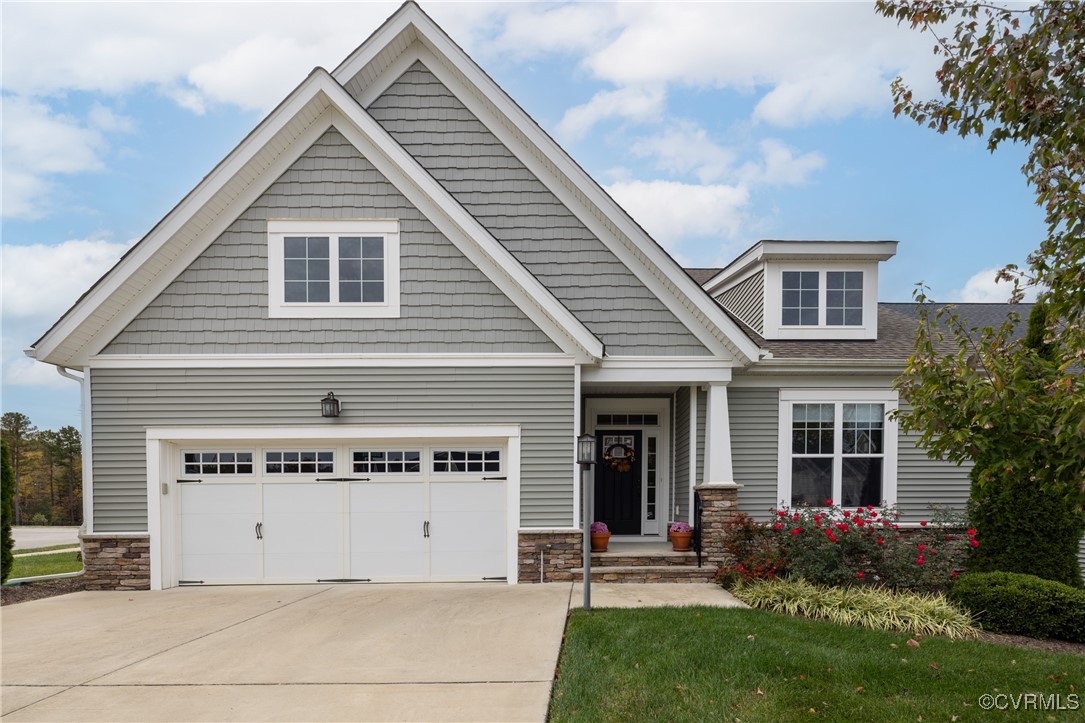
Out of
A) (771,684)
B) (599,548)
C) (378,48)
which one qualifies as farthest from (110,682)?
(378,48)

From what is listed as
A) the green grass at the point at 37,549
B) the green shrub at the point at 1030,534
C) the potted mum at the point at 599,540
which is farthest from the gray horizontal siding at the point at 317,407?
the green grass at the point at 37,549

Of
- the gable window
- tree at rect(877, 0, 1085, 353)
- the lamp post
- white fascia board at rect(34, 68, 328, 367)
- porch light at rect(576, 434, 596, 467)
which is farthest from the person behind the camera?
the gable window

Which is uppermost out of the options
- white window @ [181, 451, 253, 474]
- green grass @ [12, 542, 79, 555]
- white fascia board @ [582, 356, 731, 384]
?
white fascia board @ [582, 356, 731, 384]

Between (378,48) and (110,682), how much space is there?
878 cm

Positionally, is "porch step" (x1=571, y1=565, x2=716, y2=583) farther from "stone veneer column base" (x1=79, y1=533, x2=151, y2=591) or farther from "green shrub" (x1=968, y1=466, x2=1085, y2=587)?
"stone veneer column base" (x1=79, y1=533, x2=151, y2=591)

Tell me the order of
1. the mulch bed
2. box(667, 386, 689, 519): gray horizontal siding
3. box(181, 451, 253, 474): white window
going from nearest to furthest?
the mulch bed, box(181, 451, 253, 474): white window, box(667, 386, 689, 519): gray horizontal siding

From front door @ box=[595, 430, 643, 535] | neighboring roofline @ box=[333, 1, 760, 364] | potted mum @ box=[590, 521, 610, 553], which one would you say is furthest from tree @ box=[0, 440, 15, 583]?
front door @ box=[595, 430, 643, 535]

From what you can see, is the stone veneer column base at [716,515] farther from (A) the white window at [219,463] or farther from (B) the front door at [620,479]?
(A) the white window at [219,463]

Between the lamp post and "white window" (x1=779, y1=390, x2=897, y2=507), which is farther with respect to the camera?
"white window" (x1=779, y1=390, x2=897, y2=507)

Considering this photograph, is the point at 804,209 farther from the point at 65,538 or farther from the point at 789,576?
the point at 65,538

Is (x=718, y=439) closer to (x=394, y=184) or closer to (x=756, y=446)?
(x=756, y=446)

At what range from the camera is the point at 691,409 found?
10906mm

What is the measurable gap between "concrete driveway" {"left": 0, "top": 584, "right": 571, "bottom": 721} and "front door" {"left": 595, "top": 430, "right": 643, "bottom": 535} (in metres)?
3.20

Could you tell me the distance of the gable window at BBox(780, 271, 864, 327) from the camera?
12.0 metres
